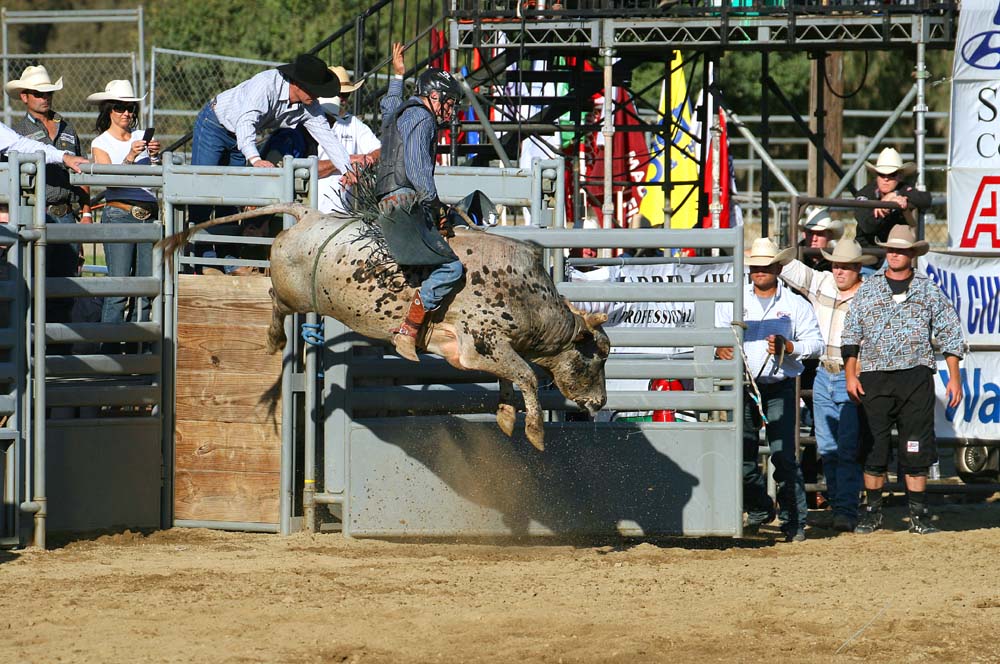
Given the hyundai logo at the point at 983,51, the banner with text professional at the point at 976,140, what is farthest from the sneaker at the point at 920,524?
the hyundai logo at the point at 983,51

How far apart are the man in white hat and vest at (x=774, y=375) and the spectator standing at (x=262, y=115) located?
2.94 metres

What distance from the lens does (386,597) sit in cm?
752

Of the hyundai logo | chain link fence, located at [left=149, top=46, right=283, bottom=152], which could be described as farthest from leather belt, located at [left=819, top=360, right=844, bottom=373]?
chain link fence, located at [left=149, top=46, right=283, bottom=152]

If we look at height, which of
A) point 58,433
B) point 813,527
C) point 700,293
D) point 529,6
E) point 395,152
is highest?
point 529,6

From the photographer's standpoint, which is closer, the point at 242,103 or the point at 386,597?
the point at 386,597

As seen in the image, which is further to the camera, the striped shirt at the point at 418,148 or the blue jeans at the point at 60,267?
the blue jeans at the point at 60,267

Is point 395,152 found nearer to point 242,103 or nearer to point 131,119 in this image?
point 242,103

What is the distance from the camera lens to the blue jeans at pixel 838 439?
33.8 ft

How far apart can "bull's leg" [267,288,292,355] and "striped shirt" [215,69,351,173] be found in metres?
1.64

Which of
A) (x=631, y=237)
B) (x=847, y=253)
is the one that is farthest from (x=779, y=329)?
(x=631, y=237)

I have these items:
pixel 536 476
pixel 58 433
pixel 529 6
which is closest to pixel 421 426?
pixel 536 476

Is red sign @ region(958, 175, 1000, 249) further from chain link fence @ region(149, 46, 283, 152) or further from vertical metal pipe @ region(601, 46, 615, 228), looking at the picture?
chain link fence @ region(149, 46, 283, 152)

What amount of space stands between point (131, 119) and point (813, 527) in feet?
19.4

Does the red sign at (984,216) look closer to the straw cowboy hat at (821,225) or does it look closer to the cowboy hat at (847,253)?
the straw cowboy hat at (821,225)
